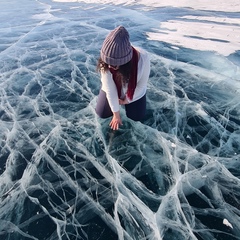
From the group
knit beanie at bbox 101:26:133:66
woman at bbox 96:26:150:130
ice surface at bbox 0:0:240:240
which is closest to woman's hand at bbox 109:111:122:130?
woman at bbox 96:26:150:130

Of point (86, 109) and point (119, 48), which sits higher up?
point (119, 48)

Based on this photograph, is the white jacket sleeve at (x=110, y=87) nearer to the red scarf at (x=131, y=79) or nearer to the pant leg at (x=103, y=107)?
the red scarf at (x=131, y=79)

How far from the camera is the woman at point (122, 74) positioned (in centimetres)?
165

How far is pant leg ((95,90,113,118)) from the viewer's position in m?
2.37

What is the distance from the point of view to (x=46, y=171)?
208cm

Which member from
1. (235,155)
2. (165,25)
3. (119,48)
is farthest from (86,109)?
(165,25)

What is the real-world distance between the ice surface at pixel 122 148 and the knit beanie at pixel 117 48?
0.85 meters

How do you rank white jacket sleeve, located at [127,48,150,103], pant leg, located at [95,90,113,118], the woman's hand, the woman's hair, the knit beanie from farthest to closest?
1. pant leg, located at [95,90,113,118]
2. the woman's hand
3. white jacket sleeve, located at [127,48,150,103]
4. the woman's hair
5. the knit beanie

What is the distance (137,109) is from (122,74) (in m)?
0.57

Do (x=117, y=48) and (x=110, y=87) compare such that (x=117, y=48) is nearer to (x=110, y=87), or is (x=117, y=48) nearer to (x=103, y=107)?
(x=110, y=87)

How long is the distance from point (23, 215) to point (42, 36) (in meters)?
3.63

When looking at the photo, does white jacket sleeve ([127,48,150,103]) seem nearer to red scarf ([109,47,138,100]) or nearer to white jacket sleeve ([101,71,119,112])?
red scarf ([109,47,138,100])

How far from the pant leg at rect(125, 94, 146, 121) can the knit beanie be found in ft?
2.08

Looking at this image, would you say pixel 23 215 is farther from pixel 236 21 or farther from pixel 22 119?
pixel 236 21
